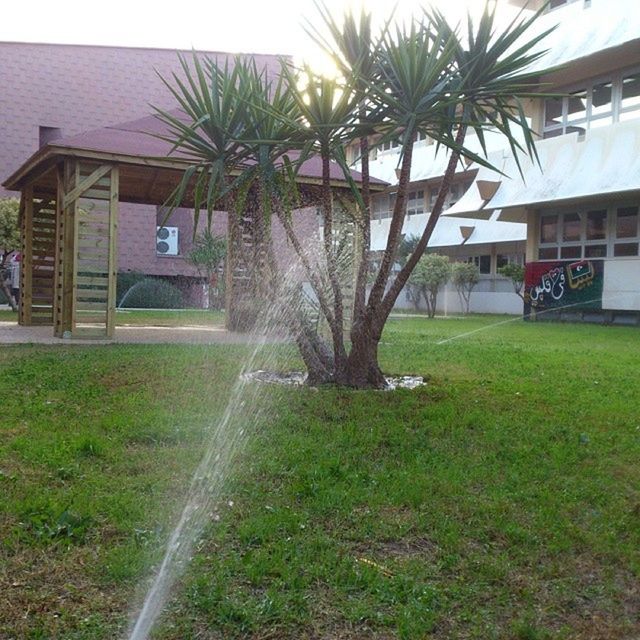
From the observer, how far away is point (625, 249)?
21.7 metres

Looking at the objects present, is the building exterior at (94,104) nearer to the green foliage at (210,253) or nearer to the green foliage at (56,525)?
the green foliage at (210,253)

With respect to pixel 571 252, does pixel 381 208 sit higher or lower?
higher

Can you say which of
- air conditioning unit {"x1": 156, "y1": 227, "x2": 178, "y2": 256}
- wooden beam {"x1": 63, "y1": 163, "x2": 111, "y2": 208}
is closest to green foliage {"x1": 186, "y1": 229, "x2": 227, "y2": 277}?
air conditioning unit {"x1": 156, "y1": 227, "x2": 178, "y2": 256}

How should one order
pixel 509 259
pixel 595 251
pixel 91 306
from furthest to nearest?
1. pixel 509 259
2. pixel 595 251
3. pixel 91 306

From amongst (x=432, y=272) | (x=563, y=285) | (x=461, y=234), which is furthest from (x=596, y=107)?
(x=461, y=234)

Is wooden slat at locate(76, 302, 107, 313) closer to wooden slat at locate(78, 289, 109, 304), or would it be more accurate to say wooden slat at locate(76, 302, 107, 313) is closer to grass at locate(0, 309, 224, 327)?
wooden slat at locate(78, 289, 109, 304)

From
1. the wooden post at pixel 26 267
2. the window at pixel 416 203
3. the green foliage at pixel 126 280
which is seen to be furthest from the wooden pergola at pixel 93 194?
the window at pixel 416 203

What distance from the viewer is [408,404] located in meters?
6.99

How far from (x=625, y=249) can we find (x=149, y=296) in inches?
716

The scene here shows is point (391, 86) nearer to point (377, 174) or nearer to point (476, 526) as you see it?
point (476, 526)

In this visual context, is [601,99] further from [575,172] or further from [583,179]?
[583,179]

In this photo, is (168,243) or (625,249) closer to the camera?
(625,249)

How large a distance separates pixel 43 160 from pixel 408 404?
7.90 m

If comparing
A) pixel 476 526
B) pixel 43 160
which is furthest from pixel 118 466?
pixel 43 160
